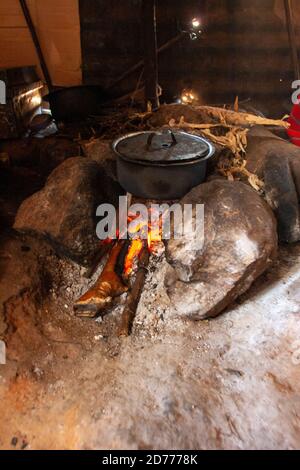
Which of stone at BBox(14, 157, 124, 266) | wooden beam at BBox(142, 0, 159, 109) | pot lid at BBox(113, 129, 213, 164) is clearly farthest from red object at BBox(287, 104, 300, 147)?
stone at BBox(14, 157, 124, 266)

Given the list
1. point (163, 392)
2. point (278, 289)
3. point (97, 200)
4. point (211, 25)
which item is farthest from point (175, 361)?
point (211, 25)

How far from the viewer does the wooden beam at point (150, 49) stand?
156 inches

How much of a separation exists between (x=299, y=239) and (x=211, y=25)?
4044 mm

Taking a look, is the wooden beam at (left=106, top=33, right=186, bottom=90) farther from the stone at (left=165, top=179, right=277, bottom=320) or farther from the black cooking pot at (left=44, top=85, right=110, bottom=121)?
the stone at (left=165, top=179, right=277, bottom=320)

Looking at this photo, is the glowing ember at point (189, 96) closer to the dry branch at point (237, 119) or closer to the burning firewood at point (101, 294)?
the dry branch at point (237, 119)

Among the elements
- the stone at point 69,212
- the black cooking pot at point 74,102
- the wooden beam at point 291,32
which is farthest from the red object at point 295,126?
the stone at point 69,212

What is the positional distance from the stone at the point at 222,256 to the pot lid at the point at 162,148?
0.40 m

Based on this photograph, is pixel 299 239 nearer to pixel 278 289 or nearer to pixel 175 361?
pixel 278 289

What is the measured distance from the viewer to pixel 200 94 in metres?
6.08

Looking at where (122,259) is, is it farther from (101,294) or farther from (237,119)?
(237,119)

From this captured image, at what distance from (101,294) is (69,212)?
78cm

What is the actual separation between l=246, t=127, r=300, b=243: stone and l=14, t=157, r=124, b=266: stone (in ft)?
5.26

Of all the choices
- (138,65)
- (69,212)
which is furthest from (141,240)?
(138,65)

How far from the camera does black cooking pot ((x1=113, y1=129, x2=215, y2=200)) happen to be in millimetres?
2793
